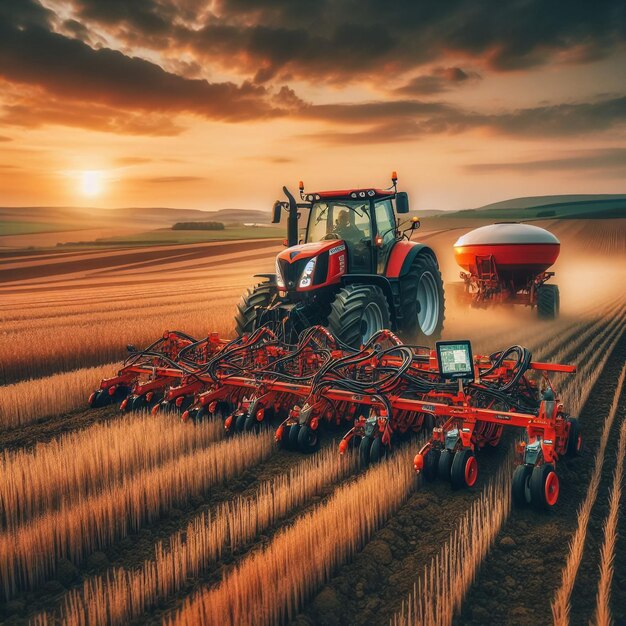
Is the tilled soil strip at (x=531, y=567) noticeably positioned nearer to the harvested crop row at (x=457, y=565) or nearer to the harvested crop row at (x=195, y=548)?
the harvested crop row at (x=457, y=565)

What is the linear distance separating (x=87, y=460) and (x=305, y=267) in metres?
3.99

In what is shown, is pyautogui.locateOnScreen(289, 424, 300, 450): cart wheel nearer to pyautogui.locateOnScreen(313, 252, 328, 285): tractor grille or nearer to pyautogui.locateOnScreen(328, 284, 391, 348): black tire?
pyautogui.locateOnScreen(328, 284, 391, 348): black tire

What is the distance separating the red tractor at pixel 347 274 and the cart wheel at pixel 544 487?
11.7 ft

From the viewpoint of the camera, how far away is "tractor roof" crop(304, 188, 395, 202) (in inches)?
361

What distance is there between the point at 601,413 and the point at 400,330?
333cm

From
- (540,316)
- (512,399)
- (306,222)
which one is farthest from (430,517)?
(540,316)

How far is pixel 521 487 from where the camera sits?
14.2 feet

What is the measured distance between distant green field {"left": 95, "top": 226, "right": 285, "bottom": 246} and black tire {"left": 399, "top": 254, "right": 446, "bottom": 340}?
40.8m

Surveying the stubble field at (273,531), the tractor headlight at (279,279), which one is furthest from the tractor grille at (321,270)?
the stubble field at (273,531)

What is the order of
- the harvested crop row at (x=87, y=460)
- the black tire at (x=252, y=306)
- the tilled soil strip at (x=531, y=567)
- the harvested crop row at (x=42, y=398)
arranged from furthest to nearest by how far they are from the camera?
the black tire at (x=252, y=306) → the harvested crop row at (x=42, y=398) → the harvested crop row at (x=87, y=460) → the tilled soil strip at (x=531, y=567)

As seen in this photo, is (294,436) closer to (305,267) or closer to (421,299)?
(305,267)

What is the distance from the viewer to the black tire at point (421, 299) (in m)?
9.30

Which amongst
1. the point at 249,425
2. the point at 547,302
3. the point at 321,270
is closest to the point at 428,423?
the point at 249,425

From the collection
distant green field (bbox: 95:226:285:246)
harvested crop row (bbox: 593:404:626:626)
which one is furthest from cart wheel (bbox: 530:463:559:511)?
distant green field (bbox: 95:226:285:246)
